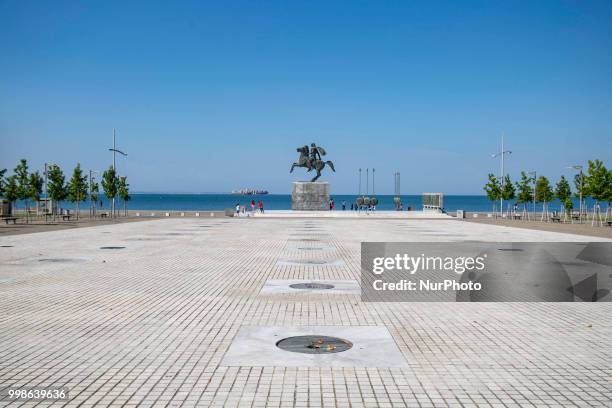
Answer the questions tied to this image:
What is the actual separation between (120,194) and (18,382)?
5991 cm

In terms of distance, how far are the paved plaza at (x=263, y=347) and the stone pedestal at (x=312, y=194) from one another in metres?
46.1

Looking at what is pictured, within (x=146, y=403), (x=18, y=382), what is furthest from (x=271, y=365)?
(x=18, y=382)

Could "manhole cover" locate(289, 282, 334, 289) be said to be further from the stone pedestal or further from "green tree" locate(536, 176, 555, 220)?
"green tree" locate(536, 176, 555, 220)

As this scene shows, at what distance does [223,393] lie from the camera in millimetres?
5816

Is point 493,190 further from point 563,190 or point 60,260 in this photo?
point 60,260

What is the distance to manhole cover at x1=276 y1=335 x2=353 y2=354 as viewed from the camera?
24.1 ft

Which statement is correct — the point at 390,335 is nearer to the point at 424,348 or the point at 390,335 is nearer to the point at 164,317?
the point at 424,348

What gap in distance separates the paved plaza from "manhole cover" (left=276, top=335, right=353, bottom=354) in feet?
0.83

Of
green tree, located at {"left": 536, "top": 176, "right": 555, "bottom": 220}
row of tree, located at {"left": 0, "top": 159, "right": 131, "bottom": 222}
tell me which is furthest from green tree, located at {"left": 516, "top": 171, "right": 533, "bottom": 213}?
row of tree, located at {"left": 0, "top": 159, "right": 131, "bottom": 222}

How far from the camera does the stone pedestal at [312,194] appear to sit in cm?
6069

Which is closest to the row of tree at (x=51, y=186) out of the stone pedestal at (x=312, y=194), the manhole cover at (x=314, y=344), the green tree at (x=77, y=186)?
the green tree at (x=77, y=186)

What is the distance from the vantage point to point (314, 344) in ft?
25.1

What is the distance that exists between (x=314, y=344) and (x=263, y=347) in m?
0.70

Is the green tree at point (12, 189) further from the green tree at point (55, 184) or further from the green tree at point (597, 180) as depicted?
the green tree at point (597, 180)
